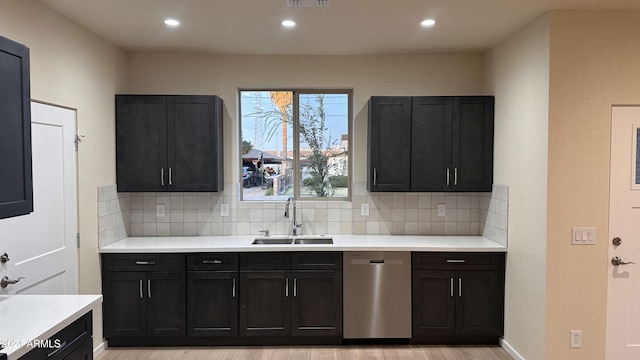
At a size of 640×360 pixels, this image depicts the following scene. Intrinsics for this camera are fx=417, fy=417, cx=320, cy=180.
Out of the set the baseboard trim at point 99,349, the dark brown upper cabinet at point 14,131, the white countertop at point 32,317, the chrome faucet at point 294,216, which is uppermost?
the dark brown upper cabinet at point 14,131

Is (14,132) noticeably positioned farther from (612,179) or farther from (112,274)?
(612,179)

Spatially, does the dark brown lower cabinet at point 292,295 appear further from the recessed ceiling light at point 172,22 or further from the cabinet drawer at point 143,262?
the recessed ceiling light at point 172,22

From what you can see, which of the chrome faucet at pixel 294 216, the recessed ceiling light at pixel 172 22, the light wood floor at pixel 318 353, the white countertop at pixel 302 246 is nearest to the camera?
the recessed ceiling light at pixel 172 22

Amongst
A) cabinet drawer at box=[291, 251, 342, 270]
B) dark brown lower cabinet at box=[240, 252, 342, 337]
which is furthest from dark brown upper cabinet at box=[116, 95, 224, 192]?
cabinet drawer at box=[291, 251, 342, 270]

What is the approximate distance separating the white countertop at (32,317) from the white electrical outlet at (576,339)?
3.15 meters

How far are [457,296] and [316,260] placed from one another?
1.30 metres

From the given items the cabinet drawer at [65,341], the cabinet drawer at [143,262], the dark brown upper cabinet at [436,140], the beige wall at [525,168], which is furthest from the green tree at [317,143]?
the cabinet drawer at [65,341]

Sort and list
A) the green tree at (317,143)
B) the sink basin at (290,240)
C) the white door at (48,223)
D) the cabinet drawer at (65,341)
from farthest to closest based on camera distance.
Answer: the green tree at (317,143) < the sink basin at (290,240) < the white door at (48,223) < the cabinet drawer at (65,341)

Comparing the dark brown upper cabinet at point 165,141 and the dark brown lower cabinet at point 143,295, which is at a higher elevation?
the dark brown upper cabinet at point 165,141

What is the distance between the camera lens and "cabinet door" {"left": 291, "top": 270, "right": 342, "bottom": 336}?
370 cm

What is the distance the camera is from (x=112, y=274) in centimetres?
362

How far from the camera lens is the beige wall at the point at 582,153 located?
116 inches

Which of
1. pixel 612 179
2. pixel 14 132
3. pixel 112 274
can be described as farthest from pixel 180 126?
pixel 612 179

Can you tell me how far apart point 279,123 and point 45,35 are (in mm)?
2155
